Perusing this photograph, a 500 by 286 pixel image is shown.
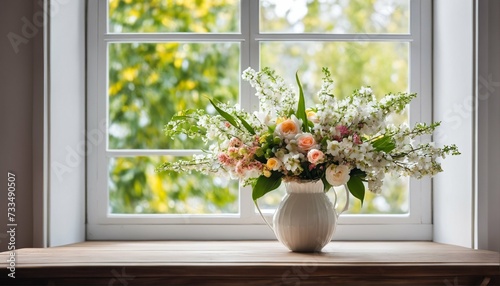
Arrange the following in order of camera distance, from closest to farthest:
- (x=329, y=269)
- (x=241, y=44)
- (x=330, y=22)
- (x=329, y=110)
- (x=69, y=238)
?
1. (x=329, y=269)
2. (x=329, y=110)
3. (x=69, y=238)
4. (x=241, y=44)
5. (x=330, y=22)

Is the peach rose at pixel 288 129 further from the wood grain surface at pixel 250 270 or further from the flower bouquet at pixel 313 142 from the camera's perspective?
the wood grain surface at pixel 250 270

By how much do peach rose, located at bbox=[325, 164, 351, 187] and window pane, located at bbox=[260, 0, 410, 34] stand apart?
755mm

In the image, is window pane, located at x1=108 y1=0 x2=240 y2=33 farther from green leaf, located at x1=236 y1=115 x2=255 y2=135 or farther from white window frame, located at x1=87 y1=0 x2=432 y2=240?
green leaf, located at x1=236 y1=115 x2=255 y2=135

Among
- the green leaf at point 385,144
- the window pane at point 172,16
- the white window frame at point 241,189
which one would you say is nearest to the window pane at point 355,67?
the window pane at point 172,16

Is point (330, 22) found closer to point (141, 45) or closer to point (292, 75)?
point (292, 75)

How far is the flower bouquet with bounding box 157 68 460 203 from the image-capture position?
1920 millimetres

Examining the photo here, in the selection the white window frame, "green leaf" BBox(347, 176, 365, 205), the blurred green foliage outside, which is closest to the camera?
"green leaf" BBox(347, 176, 365, 205)

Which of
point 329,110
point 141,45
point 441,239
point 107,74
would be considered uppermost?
point 141,45

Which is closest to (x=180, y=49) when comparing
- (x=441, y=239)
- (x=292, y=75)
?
(x=292, y=75)

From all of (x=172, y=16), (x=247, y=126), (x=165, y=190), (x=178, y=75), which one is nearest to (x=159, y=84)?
(x=178, y=75)

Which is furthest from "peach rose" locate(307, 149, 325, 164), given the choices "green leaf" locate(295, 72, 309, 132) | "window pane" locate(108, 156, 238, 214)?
"window pane" locate(108, 156, 238, 214)

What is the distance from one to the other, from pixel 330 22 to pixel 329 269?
203 centimetres

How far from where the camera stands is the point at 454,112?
222cm

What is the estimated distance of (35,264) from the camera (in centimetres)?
→ 178
